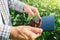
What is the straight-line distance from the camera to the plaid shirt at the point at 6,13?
36.1 inches

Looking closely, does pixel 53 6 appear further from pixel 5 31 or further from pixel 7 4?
pixel 5 31

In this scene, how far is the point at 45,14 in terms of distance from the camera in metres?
1.42

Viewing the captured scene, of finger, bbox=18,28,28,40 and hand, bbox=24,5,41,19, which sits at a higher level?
hand, bbox=24,5,41,19

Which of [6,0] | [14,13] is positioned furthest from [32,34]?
[14,13]

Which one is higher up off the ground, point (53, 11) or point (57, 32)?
point (53, 11)

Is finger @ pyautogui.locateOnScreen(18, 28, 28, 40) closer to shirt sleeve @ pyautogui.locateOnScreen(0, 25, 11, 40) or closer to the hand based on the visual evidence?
shirt sleeve @ pyautogui.locateOnScreen(0, 25, 11, 40)

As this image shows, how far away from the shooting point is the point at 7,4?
125cm

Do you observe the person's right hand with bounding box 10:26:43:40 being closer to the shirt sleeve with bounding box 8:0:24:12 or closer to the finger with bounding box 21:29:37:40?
the finger with bounding box 21:29:37:40

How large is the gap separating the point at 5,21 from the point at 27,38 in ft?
1.00

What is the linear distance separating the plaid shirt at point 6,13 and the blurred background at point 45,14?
0.38 ft

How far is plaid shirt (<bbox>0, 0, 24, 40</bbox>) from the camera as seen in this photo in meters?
0.92

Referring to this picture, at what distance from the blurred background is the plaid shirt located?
0.11 metres

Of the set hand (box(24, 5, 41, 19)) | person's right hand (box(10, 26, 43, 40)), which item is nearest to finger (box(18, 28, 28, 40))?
person's right hand (box(10, 26, 43, 40))

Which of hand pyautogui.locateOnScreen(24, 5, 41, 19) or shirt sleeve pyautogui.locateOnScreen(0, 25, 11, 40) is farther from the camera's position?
hand pyautogui.locateOnScreen(24, 5, 41, 19)
